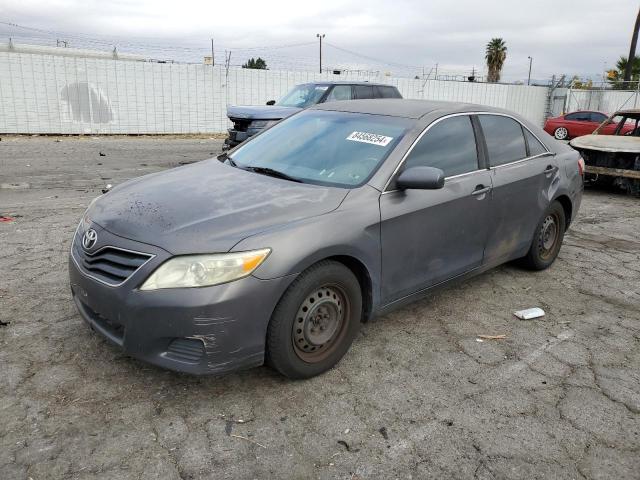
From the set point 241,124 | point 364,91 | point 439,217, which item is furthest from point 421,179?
point 364,91

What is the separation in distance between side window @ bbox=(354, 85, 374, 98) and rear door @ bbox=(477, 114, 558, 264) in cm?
763

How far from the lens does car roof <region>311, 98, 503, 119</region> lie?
4.02 meters

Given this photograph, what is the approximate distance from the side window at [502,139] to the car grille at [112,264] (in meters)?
2.87

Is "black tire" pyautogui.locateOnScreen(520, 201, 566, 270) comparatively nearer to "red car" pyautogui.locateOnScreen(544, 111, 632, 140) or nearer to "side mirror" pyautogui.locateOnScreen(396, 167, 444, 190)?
"side mirror" pyautogui.locateOnScreen(396, 167, 444, 190)

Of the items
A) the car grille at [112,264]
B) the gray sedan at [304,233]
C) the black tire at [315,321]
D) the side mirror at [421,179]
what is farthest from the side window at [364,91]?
the car grille at [112,264]

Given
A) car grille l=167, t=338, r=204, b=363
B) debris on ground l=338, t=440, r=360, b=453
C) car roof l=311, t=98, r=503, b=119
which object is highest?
car roof l=311, t=98, r=503, b=119

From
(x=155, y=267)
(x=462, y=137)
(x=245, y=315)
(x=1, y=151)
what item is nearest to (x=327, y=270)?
(x=245, y=315)

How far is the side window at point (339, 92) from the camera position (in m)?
11.6

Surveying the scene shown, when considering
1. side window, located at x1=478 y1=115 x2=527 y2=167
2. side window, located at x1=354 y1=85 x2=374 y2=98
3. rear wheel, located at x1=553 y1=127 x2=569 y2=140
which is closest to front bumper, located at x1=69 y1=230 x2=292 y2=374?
side window, located at x1=478 y1=115 x2=527 y2=167

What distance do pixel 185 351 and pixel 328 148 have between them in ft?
5.90

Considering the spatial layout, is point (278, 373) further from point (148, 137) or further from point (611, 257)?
point (148, 137)

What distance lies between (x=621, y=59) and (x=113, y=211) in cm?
5025

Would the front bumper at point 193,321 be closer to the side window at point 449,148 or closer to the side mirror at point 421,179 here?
the side mirror at point 421,179

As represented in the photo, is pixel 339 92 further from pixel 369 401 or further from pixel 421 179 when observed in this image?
pixel 369 401
